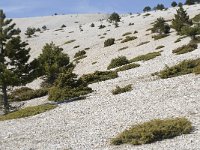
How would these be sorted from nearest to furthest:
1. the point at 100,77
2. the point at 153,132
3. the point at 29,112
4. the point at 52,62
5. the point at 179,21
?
the point at 153,132 → the point at 29,112 → the point at 100,77 → the point at 52,62 → the point at 179,21

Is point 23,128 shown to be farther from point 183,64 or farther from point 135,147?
point 183,64

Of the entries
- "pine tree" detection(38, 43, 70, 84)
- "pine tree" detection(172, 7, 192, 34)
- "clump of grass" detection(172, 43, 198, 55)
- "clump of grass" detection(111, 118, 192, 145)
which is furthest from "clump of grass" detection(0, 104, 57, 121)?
"pine tree" detection(172, 7, 192, 34)

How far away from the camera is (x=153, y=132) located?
2050 centimetres

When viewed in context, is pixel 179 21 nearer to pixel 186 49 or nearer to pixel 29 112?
pixel 186 49

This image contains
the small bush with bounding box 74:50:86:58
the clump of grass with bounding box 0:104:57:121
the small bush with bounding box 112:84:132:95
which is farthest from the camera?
the small bush with bounding box 74:50:86:58

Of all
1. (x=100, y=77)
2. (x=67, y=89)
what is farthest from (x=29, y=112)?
(x=100, y=77)

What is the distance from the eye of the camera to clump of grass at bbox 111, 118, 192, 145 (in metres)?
20.2

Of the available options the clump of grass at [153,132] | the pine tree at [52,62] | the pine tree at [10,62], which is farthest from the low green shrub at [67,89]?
the clump of grass at [153,132]

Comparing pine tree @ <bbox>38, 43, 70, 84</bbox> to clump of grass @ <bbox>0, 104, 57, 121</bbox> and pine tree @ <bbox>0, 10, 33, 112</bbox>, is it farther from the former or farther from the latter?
clump of grass @ <bbox>0, 104, 57, 121</bbox>

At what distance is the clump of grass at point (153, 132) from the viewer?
20.2 metres

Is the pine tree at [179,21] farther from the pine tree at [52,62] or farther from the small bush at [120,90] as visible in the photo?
the small bush at [120,90]

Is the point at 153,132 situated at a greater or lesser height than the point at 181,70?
lesser

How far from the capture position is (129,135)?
20734 mm

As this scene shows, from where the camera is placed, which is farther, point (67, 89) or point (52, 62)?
point (52, 62)
